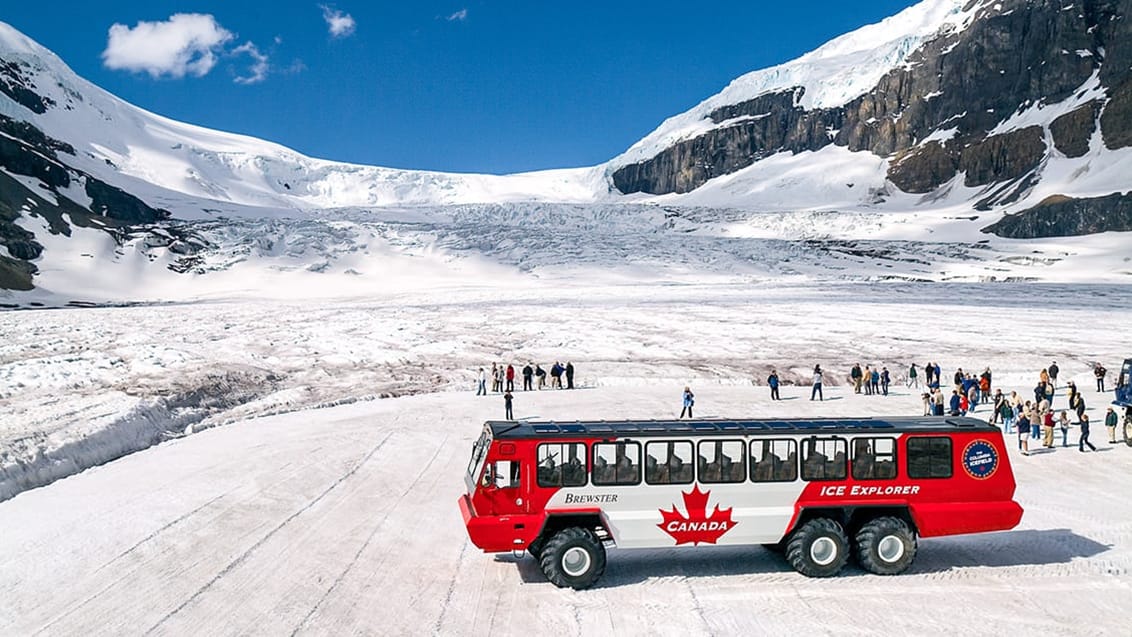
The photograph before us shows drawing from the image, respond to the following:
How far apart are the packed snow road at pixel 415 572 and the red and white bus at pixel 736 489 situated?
2.21 feet

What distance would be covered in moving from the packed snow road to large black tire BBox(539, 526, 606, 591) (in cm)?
24

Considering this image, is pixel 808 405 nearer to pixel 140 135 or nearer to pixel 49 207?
pixel 49 207

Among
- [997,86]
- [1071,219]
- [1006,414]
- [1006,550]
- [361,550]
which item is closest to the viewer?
[1006,550]

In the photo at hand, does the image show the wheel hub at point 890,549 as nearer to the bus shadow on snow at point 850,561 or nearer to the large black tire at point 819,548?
the bus shadow on snow at point 850,561

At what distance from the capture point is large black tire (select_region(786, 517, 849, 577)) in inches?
470

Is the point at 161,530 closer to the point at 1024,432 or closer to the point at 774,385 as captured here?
the point at 1024,432

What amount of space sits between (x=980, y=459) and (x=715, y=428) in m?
4.16

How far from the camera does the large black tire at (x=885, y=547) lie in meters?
12.0

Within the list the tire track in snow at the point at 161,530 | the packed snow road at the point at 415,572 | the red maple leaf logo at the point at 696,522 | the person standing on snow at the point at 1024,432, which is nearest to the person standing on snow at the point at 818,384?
the person standing on snow at the point at 1024,432

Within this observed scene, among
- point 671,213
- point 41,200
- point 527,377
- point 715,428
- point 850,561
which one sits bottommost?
point 850,561

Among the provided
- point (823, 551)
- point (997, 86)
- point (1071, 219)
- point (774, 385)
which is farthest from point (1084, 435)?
point (997, 86)

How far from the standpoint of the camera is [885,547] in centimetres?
1213

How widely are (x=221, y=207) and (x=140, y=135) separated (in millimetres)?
90309

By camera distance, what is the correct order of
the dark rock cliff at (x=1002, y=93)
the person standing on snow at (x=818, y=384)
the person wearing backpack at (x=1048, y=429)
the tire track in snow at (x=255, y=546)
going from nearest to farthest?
the tire track in snow at (x=255, y=546), the person wearing backpack at (x=1048, y=429), the person standing on snow at (x=818, y=384), the dark rock cliff at (x=1002, y=93)
